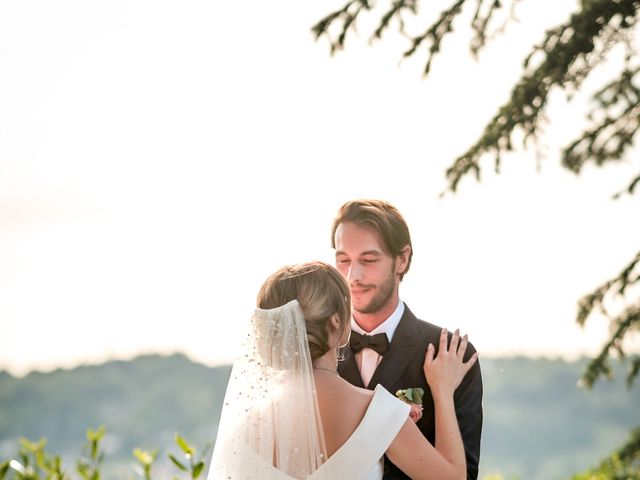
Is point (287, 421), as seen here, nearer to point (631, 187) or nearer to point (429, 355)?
point (429, 355)

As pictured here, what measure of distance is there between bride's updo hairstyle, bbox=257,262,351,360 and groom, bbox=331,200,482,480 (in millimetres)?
630

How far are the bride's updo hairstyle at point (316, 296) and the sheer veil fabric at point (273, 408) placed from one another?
0.18ft

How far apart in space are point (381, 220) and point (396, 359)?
753mm

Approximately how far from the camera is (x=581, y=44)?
9.18 m

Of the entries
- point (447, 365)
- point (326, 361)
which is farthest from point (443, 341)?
point (326, 361)

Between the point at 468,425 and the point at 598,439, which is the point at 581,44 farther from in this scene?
the point at 598,439

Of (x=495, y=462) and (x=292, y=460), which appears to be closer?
(x=292, y=460)

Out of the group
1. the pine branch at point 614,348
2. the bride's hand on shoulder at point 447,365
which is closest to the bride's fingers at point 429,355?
the bride's hand on shoulder at point 447,365

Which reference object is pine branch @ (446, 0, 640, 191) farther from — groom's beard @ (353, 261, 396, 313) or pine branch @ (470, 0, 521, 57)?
groom's beard @ (353, 261, 396, 313)

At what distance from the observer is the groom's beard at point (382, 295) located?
574 cm

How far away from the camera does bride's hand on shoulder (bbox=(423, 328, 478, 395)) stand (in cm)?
543

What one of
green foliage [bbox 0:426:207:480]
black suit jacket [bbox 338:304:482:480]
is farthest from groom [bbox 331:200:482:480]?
green foliage [bbox 0:426:207:480]

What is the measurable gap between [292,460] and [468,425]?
1.04 m

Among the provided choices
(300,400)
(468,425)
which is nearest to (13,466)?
(300,400)
